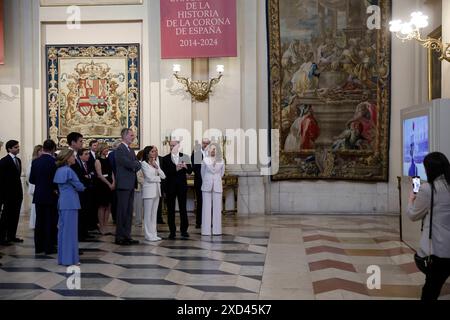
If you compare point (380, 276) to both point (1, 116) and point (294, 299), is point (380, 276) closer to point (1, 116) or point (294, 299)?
point (294, 299)

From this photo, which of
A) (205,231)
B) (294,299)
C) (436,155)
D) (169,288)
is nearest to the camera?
(436,155)

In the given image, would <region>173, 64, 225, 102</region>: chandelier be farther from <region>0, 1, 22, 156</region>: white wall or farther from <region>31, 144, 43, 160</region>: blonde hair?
<region>31, 144, 43, 160</region>: blonde hair

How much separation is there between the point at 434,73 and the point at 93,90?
765cm

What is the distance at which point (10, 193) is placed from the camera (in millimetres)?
9930

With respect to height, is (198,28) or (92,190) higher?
(198,28)

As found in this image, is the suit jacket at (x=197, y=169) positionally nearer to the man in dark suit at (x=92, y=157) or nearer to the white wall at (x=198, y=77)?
the man in dark suit at (x=92, y=157)

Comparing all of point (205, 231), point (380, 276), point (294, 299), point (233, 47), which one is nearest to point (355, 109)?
point (233, 47)

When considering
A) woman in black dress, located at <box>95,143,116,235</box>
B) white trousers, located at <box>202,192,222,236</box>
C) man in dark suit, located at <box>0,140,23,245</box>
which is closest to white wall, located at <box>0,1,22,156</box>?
woman in black dress, located at <box>95,143,116,235</box>

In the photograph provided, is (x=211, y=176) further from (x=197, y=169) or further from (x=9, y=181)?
(x=9, y=181)

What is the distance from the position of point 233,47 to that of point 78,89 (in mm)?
3862

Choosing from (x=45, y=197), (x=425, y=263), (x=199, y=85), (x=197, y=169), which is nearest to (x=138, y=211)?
(x=197, y=169)

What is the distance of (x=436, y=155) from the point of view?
18.1 ft

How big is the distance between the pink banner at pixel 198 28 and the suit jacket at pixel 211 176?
12.2 feet

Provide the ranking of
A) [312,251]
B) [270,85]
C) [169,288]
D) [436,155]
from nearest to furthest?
[436,155], [169,288], [312,251], [270,85]
